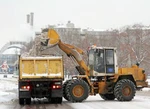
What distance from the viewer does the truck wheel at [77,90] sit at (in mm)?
21453

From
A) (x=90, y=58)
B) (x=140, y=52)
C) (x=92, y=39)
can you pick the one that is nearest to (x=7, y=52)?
(x=92, y=39)

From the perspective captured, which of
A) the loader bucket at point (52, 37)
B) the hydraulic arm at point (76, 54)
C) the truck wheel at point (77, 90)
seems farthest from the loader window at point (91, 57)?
the loader bucket at point (52, 37)

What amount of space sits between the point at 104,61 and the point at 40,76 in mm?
4272

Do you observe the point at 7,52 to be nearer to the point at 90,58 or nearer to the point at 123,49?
the point at 123,49

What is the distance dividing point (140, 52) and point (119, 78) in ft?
144

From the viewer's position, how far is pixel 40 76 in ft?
67.1

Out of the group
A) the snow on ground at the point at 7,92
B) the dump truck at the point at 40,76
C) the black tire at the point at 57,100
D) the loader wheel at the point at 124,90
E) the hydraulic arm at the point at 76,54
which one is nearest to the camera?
the dump truck at the point at 40,76

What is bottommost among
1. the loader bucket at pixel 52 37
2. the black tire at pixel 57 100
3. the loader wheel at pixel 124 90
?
the black tire at pixel 57 100

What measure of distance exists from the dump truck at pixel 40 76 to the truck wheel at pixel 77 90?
3.23 feet

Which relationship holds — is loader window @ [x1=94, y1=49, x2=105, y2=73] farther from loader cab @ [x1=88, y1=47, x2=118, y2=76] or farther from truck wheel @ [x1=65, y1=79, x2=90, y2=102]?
truck wheel @ [x1=65, y1=79, x2=90, y2=102]

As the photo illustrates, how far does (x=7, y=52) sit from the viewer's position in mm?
161000

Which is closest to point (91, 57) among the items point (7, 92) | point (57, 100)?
point (57, 100)

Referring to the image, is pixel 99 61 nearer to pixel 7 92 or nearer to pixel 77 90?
pixel 77 90

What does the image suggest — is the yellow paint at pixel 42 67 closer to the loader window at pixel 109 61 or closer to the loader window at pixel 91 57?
the loader window at pixel 91 57
